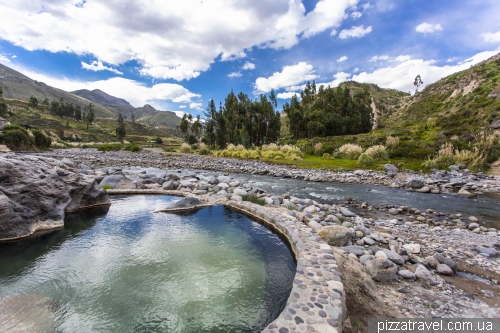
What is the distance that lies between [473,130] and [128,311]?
35.6m

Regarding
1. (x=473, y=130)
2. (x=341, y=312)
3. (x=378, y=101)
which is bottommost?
(x=341, y=312)

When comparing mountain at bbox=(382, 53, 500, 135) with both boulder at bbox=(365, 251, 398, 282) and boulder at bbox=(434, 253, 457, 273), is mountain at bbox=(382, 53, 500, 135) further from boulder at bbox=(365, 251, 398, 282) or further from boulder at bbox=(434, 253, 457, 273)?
boulder at bbox=(365, 251, 398, 282)

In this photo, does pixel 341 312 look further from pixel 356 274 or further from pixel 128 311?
pixel 128 311

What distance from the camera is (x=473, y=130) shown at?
25219 mm

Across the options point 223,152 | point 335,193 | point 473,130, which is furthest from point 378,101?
point 335,193

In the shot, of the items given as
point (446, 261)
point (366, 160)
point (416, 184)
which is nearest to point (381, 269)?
point (446, 261)

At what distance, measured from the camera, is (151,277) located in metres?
4.34

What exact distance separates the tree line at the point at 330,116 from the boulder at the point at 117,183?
35372 mm

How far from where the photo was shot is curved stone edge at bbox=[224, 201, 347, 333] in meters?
2.80

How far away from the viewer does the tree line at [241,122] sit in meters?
41.8

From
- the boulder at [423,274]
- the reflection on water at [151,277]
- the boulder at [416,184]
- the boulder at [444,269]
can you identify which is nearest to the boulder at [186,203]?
the reflection on water at [151,277]

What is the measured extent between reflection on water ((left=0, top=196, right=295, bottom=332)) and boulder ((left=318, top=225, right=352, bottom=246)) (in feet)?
3.69

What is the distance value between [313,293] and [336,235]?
262 cm

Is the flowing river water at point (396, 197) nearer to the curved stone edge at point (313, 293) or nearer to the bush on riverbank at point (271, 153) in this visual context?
the curved stone edge at point (313, 293)
